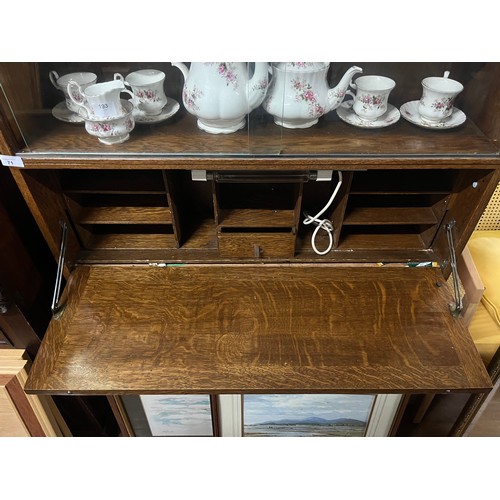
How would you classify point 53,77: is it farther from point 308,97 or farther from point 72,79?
point 308,97

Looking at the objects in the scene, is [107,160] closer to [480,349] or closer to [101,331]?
[101,331]

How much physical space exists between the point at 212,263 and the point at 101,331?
0.39m

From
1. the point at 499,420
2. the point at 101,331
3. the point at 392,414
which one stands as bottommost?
the point at 499,420

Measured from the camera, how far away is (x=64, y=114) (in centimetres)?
122

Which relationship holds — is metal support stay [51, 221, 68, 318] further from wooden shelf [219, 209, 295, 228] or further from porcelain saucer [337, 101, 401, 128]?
porcelain saucer [337, 101, 401, 128]

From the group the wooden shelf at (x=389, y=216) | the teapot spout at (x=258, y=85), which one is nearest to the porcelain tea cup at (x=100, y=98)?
the teapot spout at (x=258, y=85)

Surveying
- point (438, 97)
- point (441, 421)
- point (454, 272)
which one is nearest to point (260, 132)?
point (438, 97)

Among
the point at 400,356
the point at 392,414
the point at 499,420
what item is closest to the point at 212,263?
the point at 400,356

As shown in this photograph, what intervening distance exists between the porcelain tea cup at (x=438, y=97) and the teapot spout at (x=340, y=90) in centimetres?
19

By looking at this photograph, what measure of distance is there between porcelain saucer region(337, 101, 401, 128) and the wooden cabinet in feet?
0.07

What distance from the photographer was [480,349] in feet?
5.29

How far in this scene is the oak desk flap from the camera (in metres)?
1.14

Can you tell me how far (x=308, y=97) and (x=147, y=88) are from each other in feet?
1.36

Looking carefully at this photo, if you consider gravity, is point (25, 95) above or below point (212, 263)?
above
